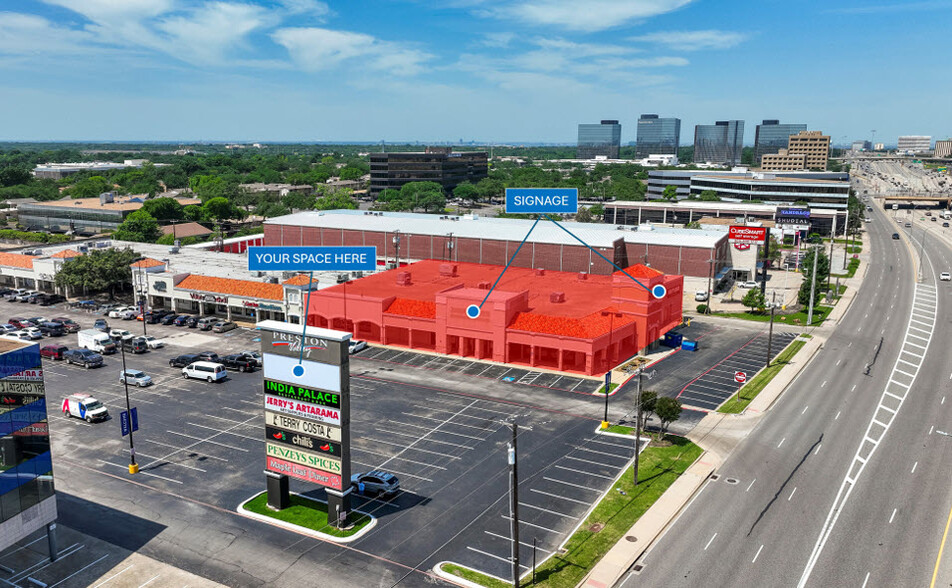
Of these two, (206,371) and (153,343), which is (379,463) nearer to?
(206,371)

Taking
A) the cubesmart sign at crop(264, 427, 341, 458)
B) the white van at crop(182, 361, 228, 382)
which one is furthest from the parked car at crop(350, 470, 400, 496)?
the white van at crop(182, 361, 228, 382)

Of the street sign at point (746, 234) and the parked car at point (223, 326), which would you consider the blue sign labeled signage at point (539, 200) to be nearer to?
the parked car at point (223, 326)

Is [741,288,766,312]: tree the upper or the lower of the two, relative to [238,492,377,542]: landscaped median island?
upper

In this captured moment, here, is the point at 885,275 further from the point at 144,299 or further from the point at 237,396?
the point at 144,299

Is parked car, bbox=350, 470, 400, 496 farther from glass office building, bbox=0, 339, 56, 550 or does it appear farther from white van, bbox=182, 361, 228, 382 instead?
white van, bbox=182, 361, 228, 382

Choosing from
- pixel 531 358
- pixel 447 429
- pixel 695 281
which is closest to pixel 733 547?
pixel 447 429
